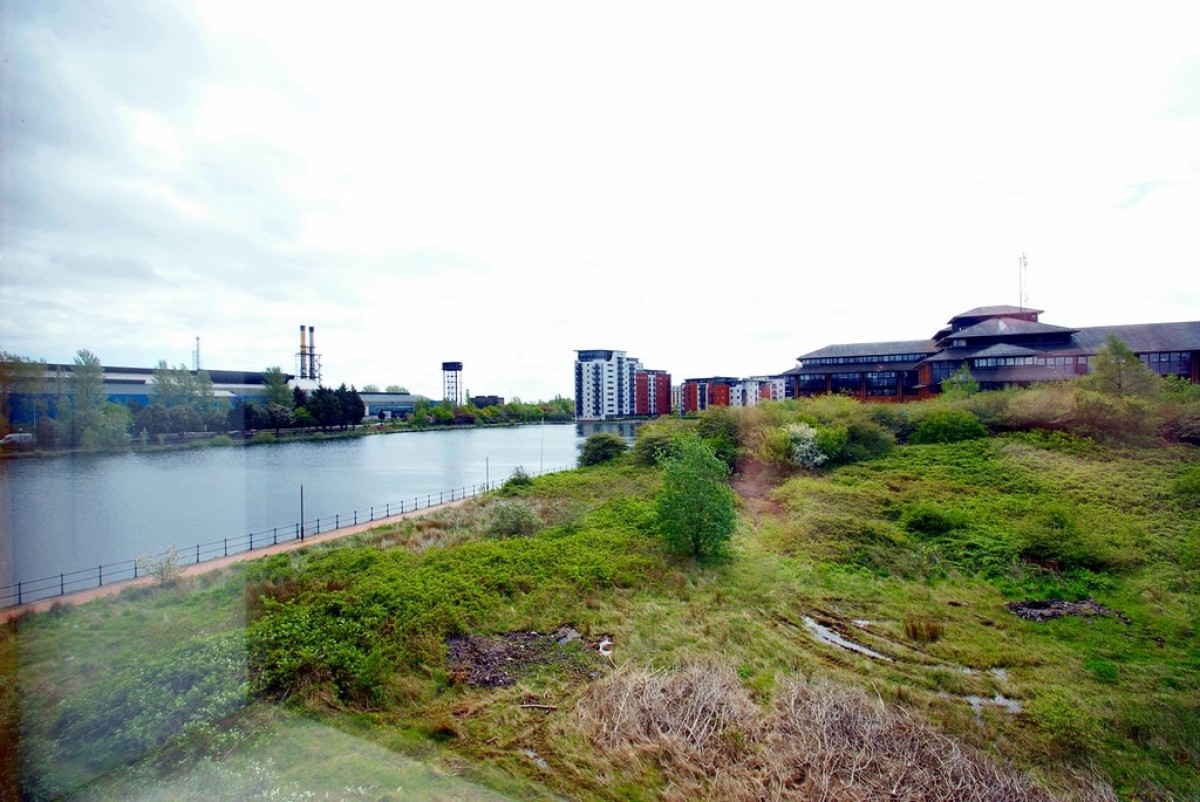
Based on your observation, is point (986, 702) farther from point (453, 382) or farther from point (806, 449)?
point (453, 382)

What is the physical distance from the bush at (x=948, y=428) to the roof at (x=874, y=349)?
848 cm

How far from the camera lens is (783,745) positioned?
3.25 meters

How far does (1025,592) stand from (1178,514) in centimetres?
259

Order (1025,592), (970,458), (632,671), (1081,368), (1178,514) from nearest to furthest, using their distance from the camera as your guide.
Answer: (632,671)
(1025,592)
(1178,514)
(970,458)
(1081,368)

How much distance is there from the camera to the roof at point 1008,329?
14.8m

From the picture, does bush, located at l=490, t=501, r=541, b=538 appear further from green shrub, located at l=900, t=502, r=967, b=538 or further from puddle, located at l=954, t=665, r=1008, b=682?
puddle, located at l=954, t=665, r=1008, b=682

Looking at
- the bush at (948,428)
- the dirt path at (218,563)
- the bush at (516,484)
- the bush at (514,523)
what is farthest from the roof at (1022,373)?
the dirt path at (218,563)

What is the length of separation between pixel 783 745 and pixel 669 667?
123cm

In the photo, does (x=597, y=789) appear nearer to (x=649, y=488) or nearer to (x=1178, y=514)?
(x=1178, y=514)

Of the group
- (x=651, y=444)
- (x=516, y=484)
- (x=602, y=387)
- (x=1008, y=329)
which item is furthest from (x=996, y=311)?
(x=602, y=387)

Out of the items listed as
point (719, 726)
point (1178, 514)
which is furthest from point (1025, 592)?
point (719, 726)

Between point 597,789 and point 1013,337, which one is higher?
point 1013,337

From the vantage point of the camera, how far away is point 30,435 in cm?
241

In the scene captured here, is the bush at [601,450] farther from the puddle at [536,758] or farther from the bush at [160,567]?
the puddle at [536,758]
